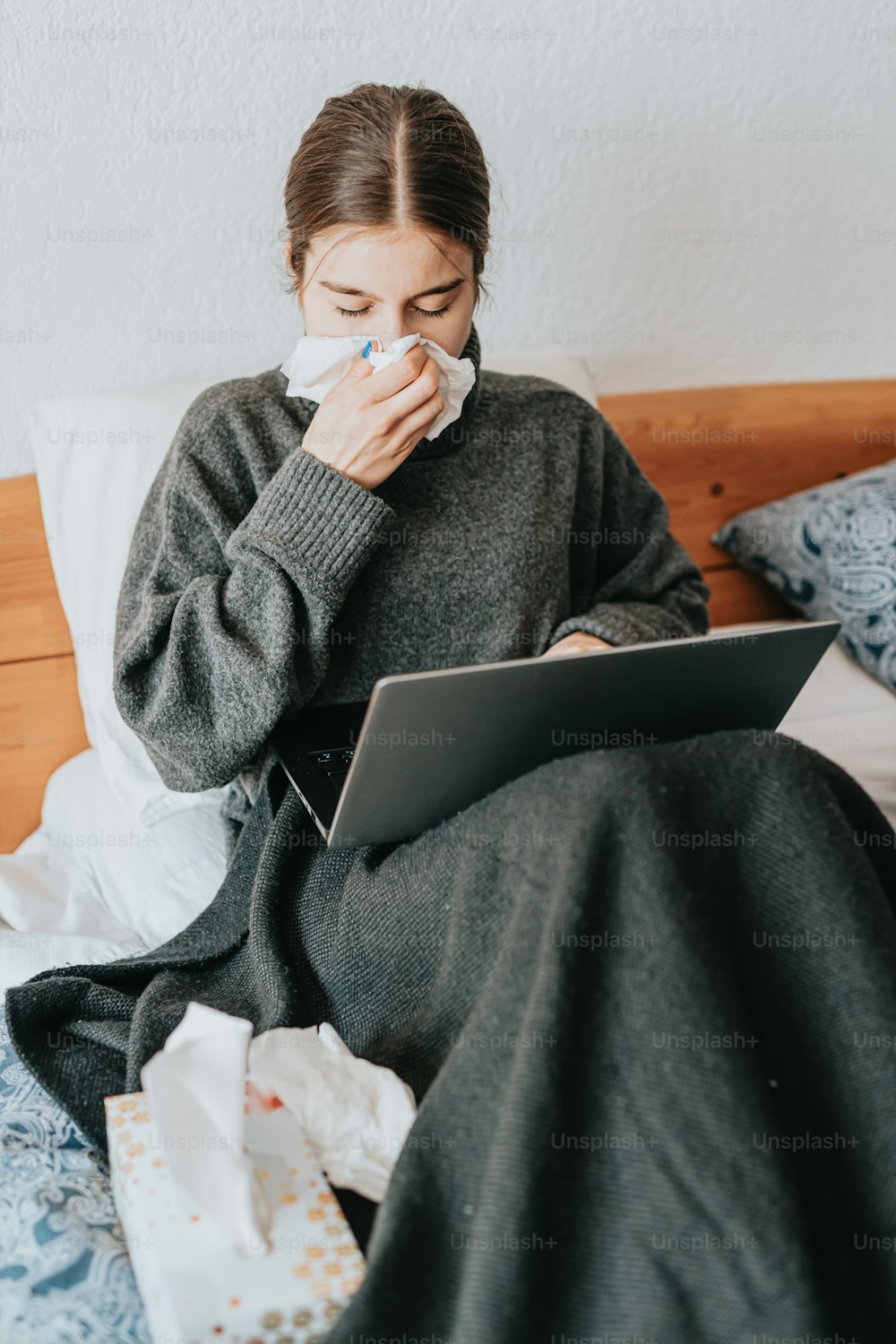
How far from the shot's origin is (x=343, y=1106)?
2.69 ft

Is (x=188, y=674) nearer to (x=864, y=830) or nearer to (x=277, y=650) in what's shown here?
(x=277, y=650)

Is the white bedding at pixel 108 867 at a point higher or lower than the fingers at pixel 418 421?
lower

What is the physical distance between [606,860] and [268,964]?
34 cm

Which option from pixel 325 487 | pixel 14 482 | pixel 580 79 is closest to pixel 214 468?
pixel 325 487

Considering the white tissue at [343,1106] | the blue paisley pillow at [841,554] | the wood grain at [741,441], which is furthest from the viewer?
the wood grain at [741,441]

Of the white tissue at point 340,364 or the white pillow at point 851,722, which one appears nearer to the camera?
the white tissue at point 340,364

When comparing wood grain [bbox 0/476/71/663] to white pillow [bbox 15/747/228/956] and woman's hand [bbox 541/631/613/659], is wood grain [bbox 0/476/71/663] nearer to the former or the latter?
white pillow [bbox 15/747/228/956]

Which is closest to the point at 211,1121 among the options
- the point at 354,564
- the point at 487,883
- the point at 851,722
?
the point at 487,883

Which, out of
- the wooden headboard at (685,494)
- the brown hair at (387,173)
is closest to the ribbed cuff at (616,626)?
the brown hair at (387,173)

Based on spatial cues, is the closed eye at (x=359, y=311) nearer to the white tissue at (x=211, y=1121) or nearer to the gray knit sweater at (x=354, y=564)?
the gray knit sweater at (x=354, y=564)

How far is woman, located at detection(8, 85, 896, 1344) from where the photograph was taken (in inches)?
28.3

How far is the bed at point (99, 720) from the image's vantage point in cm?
115

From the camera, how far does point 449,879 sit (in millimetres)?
885

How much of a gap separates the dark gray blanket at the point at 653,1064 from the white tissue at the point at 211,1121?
79 mm
